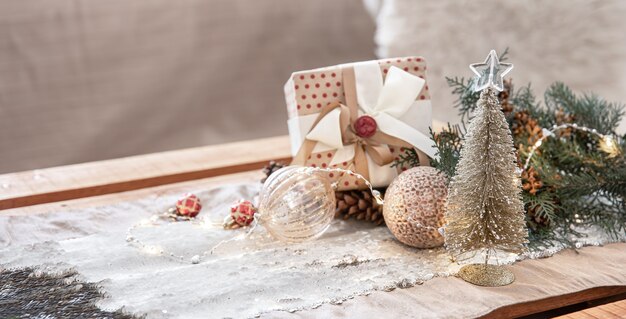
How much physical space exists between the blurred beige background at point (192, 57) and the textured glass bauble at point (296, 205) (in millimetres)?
666

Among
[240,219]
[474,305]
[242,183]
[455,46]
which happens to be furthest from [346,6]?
[474,305]

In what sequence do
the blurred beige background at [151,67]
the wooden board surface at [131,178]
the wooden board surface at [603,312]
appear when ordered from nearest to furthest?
1. the wooden board surface at [603,312]
2. the wooden board surface at [131,178]
3. the blurred beige background at [151,67]

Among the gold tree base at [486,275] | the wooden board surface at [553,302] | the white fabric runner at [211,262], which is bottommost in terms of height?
the wooden board surface at [553,302]

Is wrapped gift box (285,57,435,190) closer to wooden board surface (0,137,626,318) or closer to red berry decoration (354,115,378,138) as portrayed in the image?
red berry decoration (354,115,378,138)

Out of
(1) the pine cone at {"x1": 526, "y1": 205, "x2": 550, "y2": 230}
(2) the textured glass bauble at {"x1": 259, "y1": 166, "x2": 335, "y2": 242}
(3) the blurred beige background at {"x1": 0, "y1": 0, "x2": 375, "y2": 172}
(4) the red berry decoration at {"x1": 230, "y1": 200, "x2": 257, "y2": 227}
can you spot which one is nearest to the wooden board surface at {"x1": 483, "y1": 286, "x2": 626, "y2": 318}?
(1) the pine cone at {"x1": 526, "y1": 205, "x2": 550, "y2": 230}

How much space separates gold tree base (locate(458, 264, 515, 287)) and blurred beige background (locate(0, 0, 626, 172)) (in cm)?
67

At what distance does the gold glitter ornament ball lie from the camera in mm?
970

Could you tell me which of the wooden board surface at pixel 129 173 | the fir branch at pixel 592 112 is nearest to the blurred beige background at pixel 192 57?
the fir branch at pixel 592 112

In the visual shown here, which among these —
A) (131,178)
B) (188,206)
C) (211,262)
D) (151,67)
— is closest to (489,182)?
(211,262)

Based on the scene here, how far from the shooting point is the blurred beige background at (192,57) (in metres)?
1.61

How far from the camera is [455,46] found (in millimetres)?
1618

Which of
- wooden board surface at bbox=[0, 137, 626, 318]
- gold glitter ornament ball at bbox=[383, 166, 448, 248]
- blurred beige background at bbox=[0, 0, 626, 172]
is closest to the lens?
gold glitter ornament ball at bbox=[383, 166, 448, 248]

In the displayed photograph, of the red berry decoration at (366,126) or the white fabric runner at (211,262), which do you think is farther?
the red berry decoration at (366,126)

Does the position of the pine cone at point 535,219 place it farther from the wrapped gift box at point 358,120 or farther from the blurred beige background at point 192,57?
the blurred beige background at point 192,57
